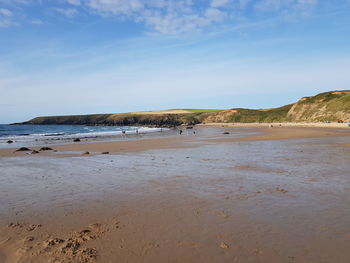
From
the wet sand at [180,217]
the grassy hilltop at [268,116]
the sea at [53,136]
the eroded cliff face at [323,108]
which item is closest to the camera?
the wet sand at [180,217]

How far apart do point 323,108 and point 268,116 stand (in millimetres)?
35351

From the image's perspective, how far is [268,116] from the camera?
405ft

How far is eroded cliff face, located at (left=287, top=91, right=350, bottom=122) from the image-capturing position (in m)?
79.1

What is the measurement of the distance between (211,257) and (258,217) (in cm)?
252

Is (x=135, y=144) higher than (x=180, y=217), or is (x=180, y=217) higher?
(x=180, y=217)

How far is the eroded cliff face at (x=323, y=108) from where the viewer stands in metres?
79.1

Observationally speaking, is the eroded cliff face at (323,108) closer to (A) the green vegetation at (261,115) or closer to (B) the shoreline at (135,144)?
(A) the green vegetation at (261,115)

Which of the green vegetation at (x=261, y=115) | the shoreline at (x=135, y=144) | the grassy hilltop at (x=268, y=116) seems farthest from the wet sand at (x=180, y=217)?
the green vegetation at (x=261, y=115)

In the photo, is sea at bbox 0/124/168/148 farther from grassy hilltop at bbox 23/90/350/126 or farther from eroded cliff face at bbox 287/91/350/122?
grassy hilltop at bbox 23/90/350/126

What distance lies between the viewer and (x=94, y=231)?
6.59 m

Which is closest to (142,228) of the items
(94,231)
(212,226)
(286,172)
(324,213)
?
(94,231)

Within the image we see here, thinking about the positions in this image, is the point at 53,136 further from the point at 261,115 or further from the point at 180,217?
the point at 261,115

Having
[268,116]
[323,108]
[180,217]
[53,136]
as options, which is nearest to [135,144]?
[180,217]

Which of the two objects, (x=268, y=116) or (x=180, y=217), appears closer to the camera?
(x=180, y=217)
